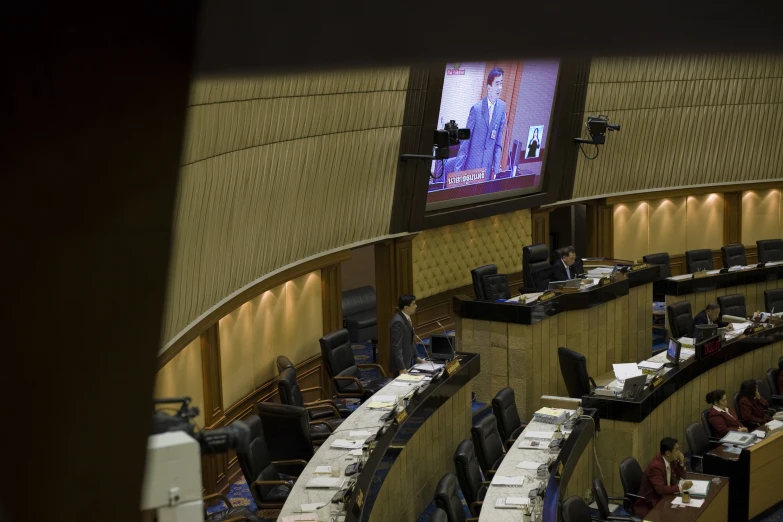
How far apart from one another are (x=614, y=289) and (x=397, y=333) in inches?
110

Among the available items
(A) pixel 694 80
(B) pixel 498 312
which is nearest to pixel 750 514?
(B) pixel 498 312

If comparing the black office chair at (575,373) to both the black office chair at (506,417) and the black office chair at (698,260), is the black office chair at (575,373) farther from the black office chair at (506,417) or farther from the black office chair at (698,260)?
the black office chair at (698,260)

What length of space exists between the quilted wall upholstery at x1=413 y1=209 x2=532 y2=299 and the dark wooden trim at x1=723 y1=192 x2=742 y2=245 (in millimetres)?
4022

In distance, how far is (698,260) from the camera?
41.8ft

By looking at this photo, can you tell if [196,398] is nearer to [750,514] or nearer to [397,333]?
[397,333]

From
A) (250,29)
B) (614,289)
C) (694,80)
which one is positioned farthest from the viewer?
(694,80)

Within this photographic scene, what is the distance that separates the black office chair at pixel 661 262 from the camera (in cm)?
1211

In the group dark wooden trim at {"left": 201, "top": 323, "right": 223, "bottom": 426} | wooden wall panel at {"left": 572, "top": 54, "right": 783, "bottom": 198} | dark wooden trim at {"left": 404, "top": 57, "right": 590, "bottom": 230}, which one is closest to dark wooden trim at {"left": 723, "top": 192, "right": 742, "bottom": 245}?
wooden wall panel at {"left": 572, "top": 54, "right": 783, "bottom": 198}

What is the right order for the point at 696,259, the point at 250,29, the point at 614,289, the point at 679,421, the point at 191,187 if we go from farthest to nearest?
1. the point at 696,259
2. the point at 614,289
3. the point at 679,421
4. the point at 191,187
5. the point at 250,29

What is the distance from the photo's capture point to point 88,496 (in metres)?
0.86

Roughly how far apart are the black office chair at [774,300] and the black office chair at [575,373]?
408cm

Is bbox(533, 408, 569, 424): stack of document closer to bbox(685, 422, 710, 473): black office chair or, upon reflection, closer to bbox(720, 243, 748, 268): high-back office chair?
bbox(685, 422, 710, 473): black office chair

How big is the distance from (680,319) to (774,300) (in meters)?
1.63

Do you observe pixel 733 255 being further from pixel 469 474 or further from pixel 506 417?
pixel 469 474
